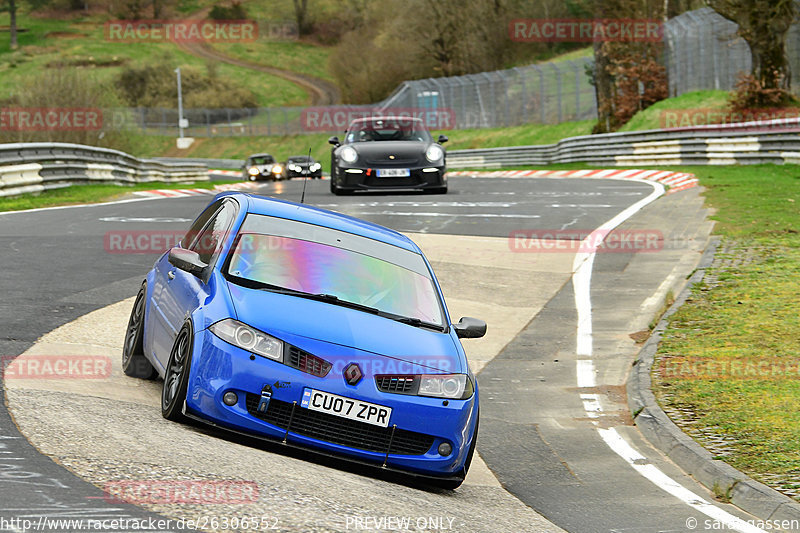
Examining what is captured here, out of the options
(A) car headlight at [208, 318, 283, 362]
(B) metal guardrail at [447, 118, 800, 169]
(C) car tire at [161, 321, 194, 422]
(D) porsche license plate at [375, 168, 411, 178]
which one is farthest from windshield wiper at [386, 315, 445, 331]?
(B) metal guardrail at [447, 118, 800, 169]

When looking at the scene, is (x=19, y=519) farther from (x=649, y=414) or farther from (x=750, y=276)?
(x=750, y=276)

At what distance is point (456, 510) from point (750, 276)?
835 cm

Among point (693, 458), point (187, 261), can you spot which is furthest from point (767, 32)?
point (187, 261)

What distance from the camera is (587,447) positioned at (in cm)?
803

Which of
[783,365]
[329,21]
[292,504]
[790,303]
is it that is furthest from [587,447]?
[329,21]

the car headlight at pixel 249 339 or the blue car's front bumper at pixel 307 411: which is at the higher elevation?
the car headlight at pixel 249 339

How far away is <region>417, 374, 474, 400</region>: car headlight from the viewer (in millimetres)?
6398

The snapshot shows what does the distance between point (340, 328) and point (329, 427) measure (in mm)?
609

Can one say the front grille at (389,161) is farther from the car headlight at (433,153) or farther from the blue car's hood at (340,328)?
the blue car's hood at (340,328)

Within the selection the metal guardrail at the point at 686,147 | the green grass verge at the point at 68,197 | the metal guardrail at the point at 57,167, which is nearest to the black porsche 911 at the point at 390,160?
the green grass verge at the point at 68,197

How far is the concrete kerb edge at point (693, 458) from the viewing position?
631 centimetres

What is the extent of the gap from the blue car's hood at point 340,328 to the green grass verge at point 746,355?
7.04 feet

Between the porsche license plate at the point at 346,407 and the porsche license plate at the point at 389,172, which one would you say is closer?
the porsche license plate at the point at 346,407

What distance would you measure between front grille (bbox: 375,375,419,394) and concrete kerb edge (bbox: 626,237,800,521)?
2070 millimetres
